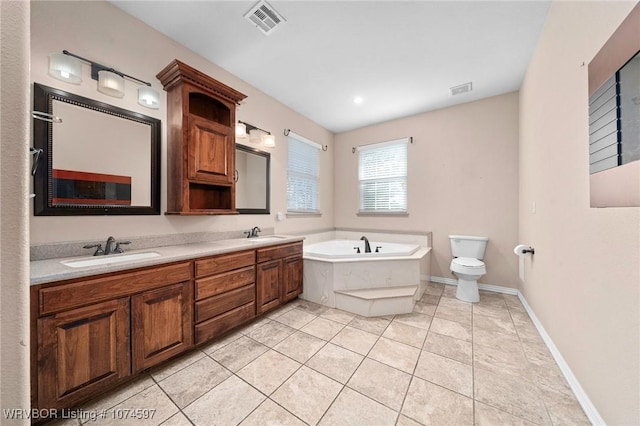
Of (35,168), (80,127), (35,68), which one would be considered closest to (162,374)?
(35,168)

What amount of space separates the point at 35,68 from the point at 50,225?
3.32 ft

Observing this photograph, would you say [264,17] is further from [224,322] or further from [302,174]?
[224,322]

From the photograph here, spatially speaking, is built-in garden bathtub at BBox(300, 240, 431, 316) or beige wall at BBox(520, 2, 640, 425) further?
built-in garden bathtub at BBox(300, 240, 431, 316)

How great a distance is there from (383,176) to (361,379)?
3179mm

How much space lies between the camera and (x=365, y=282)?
2.65 m

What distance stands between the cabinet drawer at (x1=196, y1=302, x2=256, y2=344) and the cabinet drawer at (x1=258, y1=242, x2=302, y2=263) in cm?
46

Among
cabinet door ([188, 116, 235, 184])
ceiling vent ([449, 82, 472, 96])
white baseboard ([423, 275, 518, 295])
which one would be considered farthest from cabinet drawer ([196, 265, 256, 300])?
ceiling vent ([449, 82, 472, 96])

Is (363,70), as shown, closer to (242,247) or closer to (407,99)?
(407,99)

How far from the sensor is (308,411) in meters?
1.31

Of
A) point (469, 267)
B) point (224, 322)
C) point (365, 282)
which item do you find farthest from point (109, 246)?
point (469, 267)

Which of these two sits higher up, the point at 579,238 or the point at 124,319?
the point at 579,238

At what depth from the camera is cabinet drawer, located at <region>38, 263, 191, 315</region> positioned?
119 centimetres

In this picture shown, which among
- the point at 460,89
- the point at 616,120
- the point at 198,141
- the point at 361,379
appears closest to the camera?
the point at 616,120

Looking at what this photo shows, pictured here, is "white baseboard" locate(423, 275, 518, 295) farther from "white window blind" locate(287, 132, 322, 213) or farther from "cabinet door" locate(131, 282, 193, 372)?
"cabinet door" locate(131, 282, 193, 372)
